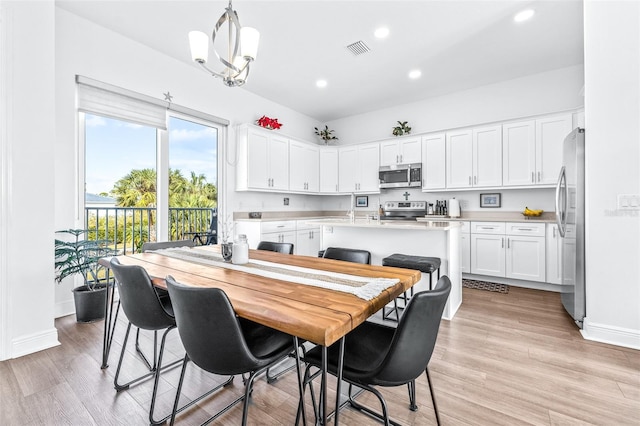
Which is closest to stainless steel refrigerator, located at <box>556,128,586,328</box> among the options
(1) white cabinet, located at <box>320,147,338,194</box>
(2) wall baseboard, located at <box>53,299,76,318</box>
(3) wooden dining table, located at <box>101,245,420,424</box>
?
(3) wooden dining table, located at <box>101,245,420,424</box>

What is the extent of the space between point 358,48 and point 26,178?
341 centimetres

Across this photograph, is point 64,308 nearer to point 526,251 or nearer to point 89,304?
point 89,304

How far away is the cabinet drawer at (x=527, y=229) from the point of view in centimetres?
371

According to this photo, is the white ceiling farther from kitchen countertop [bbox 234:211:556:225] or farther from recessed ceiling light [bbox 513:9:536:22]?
kitchen countertop [bbox 234:211:556:225]

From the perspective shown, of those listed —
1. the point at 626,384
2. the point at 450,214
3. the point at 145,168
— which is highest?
the point at 145,168

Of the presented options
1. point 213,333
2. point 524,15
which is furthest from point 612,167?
point 213,333

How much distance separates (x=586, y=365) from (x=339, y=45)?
145 inches

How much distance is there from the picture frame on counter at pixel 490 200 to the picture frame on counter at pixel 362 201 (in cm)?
206

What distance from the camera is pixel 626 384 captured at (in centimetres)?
177

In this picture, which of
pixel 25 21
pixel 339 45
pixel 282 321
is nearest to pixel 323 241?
pixel 339 45

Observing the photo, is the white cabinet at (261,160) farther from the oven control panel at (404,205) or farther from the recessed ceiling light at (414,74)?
the recessed ceiling light at (414,74)

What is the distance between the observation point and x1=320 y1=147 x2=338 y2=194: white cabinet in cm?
589

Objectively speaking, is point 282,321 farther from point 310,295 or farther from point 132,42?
point 132,42

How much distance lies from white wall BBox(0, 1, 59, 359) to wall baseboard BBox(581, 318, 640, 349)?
4.24 metres
